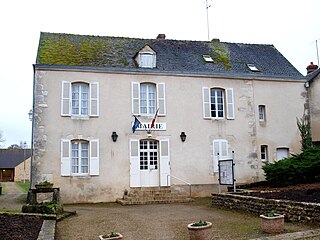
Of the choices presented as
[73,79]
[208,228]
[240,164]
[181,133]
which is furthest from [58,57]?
[208,228]

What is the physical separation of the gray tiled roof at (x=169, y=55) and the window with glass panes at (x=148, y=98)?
77 centimetres

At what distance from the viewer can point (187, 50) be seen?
63.3 feet

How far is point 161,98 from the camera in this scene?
1683 cm

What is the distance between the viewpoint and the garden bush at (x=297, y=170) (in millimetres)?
13312

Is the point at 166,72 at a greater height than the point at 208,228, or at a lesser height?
greater

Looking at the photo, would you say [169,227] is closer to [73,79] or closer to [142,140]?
[142,140]

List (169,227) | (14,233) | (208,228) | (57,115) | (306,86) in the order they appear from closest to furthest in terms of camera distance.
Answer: (208,228) → (14,233) → (169,227) → (57,115) → (306,86)

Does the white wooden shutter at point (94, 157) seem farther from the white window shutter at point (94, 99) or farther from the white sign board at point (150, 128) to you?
the white sign board at point (150, 128)

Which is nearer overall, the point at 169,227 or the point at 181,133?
the point at 169,227

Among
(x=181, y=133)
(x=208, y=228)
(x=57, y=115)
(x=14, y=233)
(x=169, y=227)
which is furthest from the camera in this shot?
(x=181, y=133)

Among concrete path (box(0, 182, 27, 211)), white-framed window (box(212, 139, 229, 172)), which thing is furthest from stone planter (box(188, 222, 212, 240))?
white-framed window (box(212, 139, 229, 172))

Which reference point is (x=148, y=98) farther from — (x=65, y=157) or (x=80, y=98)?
(x=65, y=157)

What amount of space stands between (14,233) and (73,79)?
902 cm

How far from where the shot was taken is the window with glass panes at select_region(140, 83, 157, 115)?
16.7 metres
